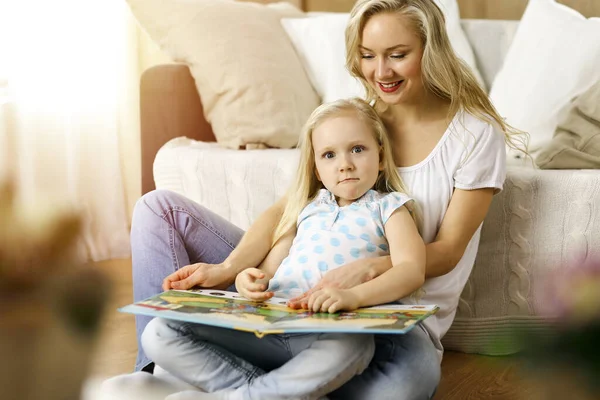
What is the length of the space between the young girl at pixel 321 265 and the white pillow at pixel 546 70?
647 mm

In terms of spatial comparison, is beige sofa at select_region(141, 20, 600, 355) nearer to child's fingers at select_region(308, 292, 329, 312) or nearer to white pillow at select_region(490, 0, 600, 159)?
white pillow at select_region(490, 0, 600, 159)

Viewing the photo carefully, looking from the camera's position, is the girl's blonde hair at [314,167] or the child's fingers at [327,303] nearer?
the child's fingers at [327,303]

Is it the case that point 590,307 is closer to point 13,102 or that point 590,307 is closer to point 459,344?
point 459,344

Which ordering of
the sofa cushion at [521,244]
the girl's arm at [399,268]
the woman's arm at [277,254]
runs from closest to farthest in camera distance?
the girl's arm at [399,268]
the woman's arm at [277,254]
the sofa cushion at [521,244]

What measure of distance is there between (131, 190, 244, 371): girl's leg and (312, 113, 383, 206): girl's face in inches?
10.1

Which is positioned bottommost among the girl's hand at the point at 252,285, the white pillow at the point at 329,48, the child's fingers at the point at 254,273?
the girl's hand at the point at 252,285

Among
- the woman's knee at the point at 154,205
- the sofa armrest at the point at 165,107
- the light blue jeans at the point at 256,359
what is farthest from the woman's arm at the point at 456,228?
the sofa armrest at the point at 165,107

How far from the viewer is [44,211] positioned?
0.23 metres

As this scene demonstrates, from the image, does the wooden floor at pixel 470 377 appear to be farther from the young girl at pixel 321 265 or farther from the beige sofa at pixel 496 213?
the young girl at pixel 321 265


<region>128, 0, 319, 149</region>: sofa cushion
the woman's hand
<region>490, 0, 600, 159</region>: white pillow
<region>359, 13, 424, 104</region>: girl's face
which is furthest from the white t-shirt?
<region>128, 0, 319, 149</region>: sofa cushion

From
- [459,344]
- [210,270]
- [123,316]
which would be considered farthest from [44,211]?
[123,316]

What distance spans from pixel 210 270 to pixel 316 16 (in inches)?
51.1

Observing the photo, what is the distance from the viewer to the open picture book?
37.1 inches

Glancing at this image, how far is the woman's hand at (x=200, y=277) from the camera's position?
3.96 ft
